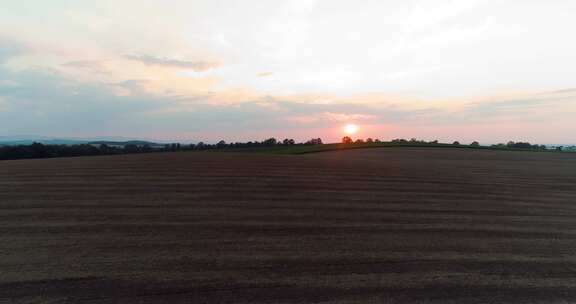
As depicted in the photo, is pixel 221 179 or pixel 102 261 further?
pixel 221 179

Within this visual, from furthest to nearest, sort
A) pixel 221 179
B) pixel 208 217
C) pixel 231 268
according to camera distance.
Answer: pixel 221 179
pixel 208 217
pixel 231 268

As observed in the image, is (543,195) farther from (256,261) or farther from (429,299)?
(256,261)

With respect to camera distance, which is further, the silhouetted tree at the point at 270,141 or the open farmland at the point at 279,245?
the silhouetted tree at the point at 270,141

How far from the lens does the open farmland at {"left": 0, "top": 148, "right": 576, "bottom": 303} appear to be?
3678 millimetres

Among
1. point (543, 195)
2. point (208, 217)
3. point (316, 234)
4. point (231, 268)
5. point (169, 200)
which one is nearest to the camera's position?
point (231, 268)

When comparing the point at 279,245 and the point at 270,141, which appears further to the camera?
the point at 270,141

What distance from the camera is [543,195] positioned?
9.66 m

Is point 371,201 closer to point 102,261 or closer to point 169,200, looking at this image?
point 169,200

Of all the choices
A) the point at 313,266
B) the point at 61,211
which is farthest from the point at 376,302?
the point at 61,211

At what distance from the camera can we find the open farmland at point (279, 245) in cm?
368

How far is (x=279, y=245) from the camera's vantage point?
16.5 feet

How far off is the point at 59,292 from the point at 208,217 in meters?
3.13

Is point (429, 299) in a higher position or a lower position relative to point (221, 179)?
lower

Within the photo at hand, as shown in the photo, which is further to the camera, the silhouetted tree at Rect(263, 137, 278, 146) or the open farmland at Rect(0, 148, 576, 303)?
the silhouetted tree at Rect(263, 137, 278, 146)
